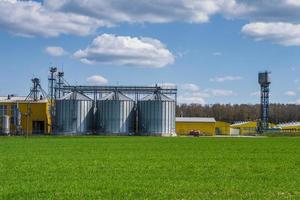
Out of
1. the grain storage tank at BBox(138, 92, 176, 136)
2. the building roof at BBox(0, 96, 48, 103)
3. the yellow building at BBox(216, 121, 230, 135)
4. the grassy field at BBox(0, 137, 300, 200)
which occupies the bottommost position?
the yellow building at BBox(216, 121, 230, 135)

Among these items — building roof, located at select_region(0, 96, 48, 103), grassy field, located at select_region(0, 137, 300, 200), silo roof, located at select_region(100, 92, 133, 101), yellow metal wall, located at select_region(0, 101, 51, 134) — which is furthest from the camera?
building roof, located at select_region(0, 96, 48, 103)

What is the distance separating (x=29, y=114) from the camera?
119 m

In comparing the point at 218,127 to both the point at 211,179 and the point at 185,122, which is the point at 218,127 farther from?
the point at 211,179

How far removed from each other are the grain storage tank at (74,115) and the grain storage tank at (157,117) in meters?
10.5

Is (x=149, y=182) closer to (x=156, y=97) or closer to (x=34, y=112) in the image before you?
(x=156, y=97)

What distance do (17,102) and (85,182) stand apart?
105m

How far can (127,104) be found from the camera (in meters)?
118

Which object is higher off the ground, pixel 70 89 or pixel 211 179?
pixel 70 89

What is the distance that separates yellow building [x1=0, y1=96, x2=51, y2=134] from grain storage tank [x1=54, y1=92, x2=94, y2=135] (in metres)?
3.98

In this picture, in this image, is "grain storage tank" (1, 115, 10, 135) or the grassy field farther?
"grain storage tank" (1, 115, 10, 135)

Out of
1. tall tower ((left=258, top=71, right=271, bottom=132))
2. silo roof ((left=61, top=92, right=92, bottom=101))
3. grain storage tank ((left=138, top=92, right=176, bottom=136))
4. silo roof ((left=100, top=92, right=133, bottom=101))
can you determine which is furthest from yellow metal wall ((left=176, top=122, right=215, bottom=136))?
silo roof ((left=61, top=92, right=92, bottom=101))

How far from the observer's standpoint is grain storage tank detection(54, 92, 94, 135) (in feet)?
381

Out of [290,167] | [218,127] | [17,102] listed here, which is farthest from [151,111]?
[290,167]

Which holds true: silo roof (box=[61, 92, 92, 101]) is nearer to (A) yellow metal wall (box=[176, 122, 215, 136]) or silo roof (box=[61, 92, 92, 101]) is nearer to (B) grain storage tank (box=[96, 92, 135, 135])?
(B) grain storage tank (box=[96, 92, 135, 135])
